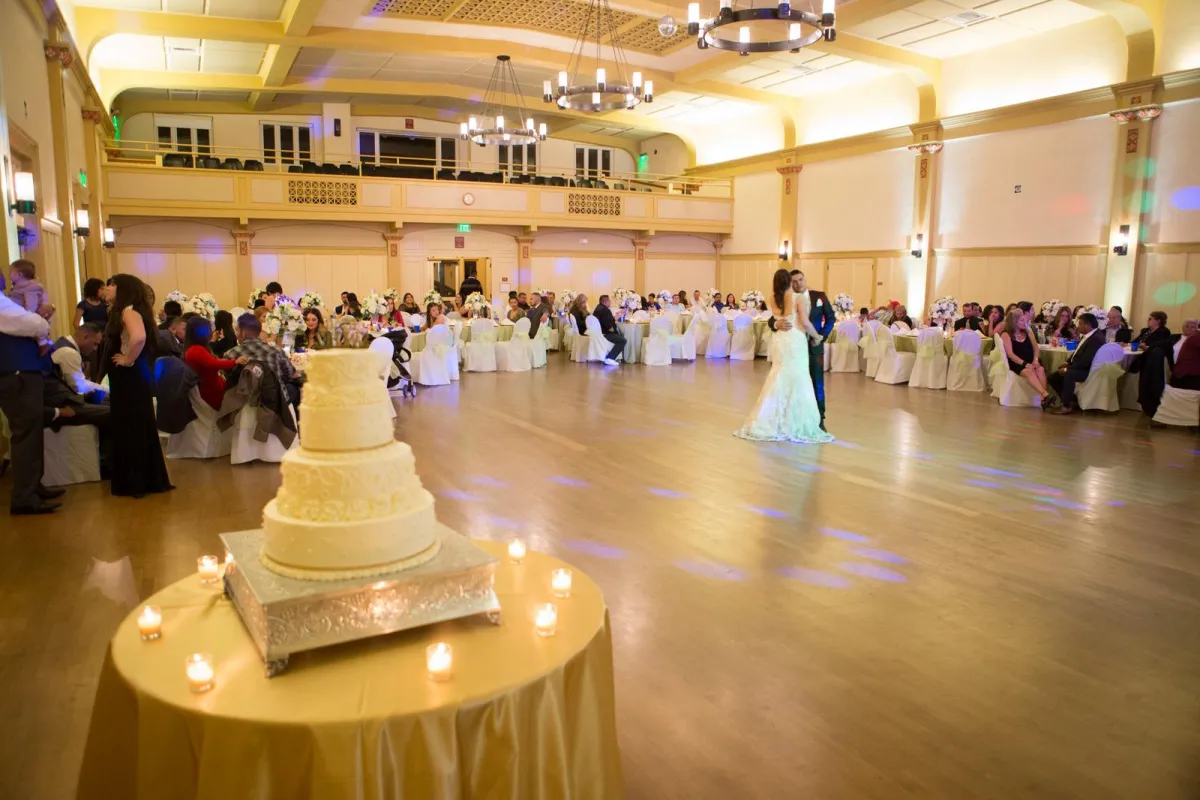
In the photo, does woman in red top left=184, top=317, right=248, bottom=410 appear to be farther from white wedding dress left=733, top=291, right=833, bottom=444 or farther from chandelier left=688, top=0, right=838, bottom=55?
chandelier left=688, top=0, right=838, bottom=55

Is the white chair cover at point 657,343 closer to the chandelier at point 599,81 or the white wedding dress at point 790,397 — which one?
the chandelier at point 599,81

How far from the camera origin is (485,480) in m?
5.93

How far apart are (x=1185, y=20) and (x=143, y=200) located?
17425 mm

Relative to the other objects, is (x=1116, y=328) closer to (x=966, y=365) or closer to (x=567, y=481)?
(x=966, y=365)

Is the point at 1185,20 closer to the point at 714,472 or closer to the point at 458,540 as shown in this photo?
the point at 714,472

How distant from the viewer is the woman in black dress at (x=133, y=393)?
16.5ft

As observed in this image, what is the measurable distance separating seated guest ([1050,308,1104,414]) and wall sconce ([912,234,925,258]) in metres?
6.76

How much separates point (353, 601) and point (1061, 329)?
36.6 ft

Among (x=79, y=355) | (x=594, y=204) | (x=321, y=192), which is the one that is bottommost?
(x=79, y=355)

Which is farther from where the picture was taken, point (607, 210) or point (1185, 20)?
point (607, 210)

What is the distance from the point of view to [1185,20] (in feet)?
37.3

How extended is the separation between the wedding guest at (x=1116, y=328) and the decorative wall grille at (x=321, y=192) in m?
13.8

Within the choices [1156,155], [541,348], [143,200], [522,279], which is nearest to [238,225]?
[143,200]

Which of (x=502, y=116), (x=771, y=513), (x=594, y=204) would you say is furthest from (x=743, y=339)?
(x=771, y=513)
